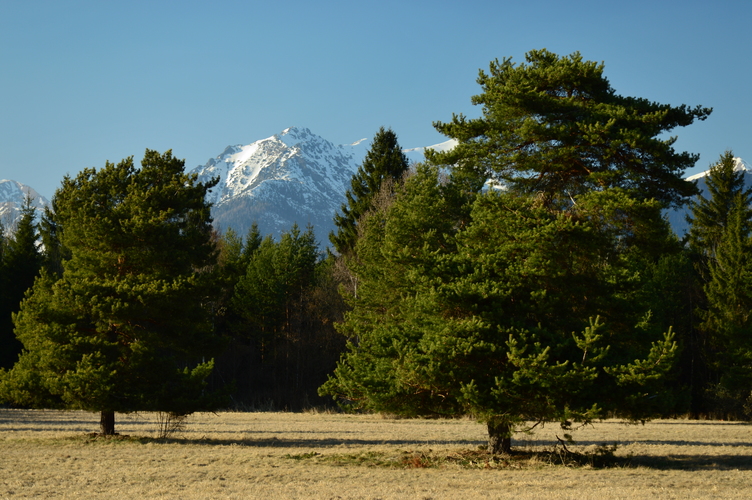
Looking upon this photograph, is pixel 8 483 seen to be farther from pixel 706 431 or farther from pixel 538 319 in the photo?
pixel 706 431

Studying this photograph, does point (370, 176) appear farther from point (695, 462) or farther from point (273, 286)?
point (695, 462)

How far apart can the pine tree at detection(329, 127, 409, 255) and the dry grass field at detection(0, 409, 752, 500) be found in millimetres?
16921

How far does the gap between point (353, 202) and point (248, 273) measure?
40.7ft

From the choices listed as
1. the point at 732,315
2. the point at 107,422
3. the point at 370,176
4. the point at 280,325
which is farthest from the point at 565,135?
the point at 280,325

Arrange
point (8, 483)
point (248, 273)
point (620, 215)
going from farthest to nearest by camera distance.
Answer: point (248, 273), point (620, 215), point (8, 483)

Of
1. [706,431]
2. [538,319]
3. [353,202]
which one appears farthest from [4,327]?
[706,431]

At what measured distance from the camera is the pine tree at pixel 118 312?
56.1 ft

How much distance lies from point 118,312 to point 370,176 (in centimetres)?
2219

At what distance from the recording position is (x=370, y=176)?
1478 inches

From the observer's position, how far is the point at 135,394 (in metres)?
17.1

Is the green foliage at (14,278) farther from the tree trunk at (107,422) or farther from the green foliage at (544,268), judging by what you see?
the green foliage at (544,268)

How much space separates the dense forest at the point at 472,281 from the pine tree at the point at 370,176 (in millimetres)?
11058

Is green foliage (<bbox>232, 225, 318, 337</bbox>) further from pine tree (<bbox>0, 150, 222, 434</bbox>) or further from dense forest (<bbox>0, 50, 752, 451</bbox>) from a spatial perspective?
pine tree (<bbox>0, 150, 222, 434</bbox>)

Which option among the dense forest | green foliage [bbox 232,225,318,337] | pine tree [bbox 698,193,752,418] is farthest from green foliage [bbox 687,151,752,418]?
green foliage [bbox 232,225,318,337]
